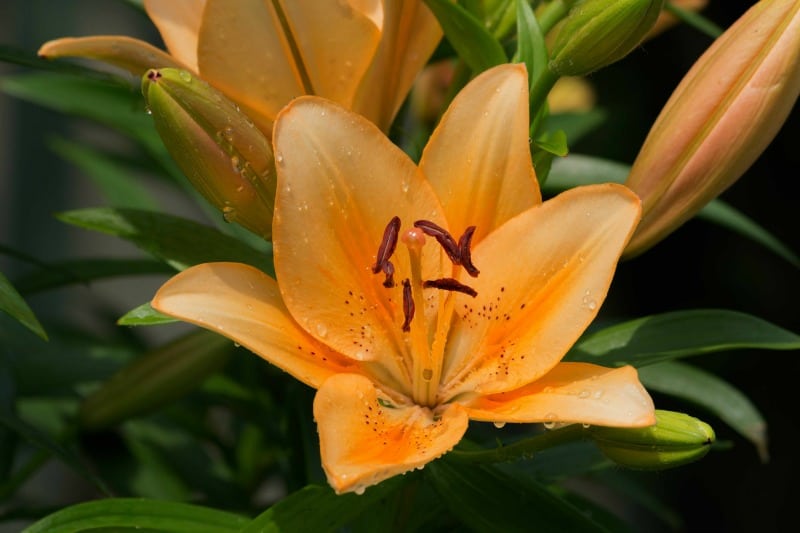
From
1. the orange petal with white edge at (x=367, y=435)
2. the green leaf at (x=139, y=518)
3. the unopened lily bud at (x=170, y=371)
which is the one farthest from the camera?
the unopened lily bud at (x=170, y=371)

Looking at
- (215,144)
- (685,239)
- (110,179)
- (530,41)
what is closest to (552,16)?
(530,41)

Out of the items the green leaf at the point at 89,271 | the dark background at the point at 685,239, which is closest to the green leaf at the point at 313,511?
the green leaf at the point at 89,271

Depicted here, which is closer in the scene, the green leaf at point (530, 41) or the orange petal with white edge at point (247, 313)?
the orange petal with white edge at point (247, 313)

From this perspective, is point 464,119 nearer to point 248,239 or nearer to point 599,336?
point 599,336

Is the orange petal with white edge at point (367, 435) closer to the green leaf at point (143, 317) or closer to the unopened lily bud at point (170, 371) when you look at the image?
the green leaf at point (143, 317)

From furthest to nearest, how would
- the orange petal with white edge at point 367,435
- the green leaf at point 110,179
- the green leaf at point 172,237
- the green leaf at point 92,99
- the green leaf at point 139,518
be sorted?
1. the green leaf at point 110,179
2. the green leaf at point 92,99
3. the green leaf at point 172,237
4. the green leaf at point 139,518
5. the orange petal with white edge at point 367,435

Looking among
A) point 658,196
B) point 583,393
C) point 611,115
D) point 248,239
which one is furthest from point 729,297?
point 583,393

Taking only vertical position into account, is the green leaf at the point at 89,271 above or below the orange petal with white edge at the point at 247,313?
below
